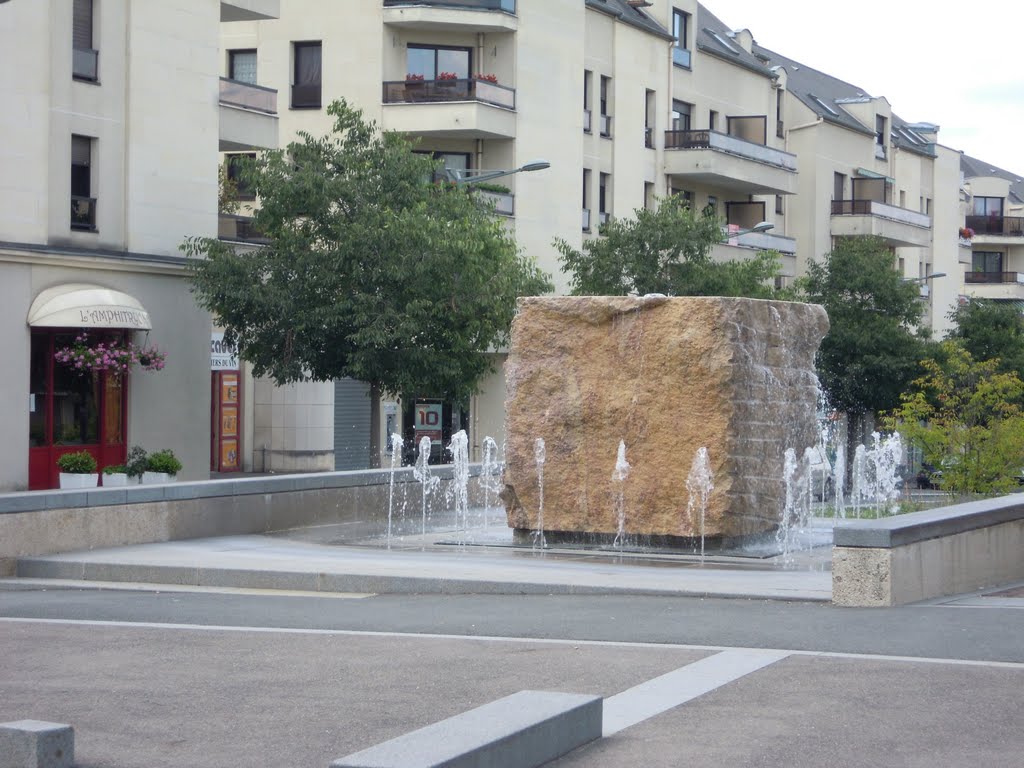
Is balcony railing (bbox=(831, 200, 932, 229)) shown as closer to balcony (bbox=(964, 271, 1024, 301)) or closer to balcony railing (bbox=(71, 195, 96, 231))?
balcony (bbox=(964, 271, 1024, 301))

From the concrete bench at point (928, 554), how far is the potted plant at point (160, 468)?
16801 millimetres

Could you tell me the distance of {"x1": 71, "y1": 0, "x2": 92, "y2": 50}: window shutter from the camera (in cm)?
2750

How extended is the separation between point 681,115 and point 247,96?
21.8 m

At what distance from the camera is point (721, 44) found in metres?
55.2

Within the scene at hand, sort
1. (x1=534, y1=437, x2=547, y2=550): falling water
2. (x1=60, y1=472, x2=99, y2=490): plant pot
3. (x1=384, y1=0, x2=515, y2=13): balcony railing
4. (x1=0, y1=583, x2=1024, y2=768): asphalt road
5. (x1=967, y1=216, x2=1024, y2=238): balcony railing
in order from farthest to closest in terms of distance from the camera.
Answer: (x1=967, y1=216, x2=1024, y2=238): balcony railing < (x1=384, y1=0, x2=515, y2=13): balcony railing < (x1=60, y1=472, x2=99, y2=490): plant pot < (x1=534, y1=437, x2=547, y2=550): falling water < (x1=0, y1=583, x2=1024, y2=768): asphalt road

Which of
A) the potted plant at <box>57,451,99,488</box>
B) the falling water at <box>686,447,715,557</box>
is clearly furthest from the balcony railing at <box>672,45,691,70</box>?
the falling water at <box>686,447,715,557</box>

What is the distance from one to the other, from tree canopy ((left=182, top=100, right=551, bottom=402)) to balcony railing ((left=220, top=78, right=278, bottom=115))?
2793mm

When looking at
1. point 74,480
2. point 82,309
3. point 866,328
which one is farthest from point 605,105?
point 74,480

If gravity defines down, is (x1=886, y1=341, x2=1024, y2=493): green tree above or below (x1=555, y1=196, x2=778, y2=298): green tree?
below

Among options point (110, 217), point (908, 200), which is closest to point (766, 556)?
point (110, 217)

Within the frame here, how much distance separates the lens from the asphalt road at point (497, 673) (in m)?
7.21

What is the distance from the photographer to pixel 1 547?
15.4m

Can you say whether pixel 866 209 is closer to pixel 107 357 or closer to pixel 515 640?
pixel 107 357

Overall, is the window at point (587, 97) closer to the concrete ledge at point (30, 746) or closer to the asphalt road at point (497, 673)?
the asphalt road at point (497, 673)
